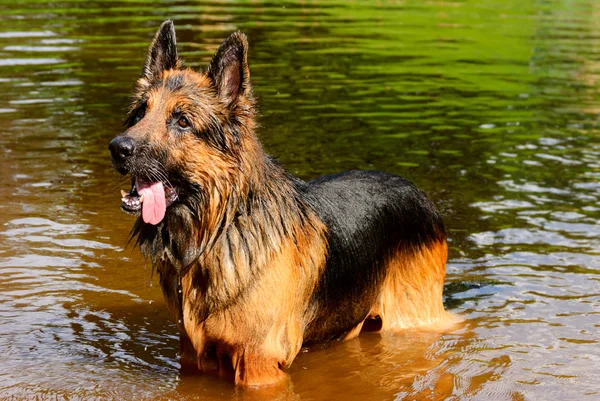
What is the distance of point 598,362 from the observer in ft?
23.5

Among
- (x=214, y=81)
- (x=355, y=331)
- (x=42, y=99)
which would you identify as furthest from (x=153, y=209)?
(x=42, y=99)

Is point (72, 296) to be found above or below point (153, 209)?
below

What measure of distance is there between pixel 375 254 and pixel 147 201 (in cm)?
204

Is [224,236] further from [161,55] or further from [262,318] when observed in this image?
[161,55]

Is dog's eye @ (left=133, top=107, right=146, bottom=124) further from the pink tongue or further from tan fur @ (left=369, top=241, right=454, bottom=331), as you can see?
tan fur @ (left=369, top=241, right=454, bottom=331)

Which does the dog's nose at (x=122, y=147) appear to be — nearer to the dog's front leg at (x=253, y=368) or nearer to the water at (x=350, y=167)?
the water at (x=350, y=167)

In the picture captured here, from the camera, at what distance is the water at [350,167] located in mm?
6879

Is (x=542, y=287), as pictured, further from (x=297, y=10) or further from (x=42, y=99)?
(x=297, y=10)

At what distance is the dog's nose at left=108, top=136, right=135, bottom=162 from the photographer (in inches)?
214

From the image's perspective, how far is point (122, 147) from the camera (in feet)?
17.9

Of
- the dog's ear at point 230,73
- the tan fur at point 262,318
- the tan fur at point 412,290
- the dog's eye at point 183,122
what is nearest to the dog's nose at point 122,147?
the dog's eye at point 183,122

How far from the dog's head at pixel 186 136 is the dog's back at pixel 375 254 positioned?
3.13 ft

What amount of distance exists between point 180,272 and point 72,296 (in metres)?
2.54

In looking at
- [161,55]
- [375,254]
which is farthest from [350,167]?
[161,55]
